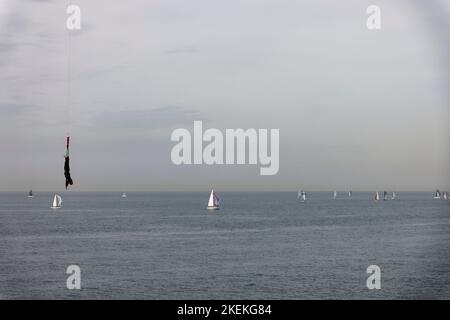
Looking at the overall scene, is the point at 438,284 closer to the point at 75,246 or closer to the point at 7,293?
the point at 7,293

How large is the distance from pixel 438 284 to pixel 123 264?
4595cm

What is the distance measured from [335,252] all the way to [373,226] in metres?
61.4

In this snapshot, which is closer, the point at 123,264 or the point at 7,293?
the point at 7,293

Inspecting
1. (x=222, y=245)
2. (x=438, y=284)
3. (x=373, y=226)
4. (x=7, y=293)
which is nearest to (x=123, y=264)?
(x=7, y=293)

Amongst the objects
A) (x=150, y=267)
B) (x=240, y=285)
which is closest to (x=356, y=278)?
(x=240, y=285)

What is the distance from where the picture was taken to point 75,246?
356ft

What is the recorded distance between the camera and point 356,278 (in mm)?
74438

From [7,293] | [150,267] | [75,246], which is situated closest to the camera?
[7,293]
